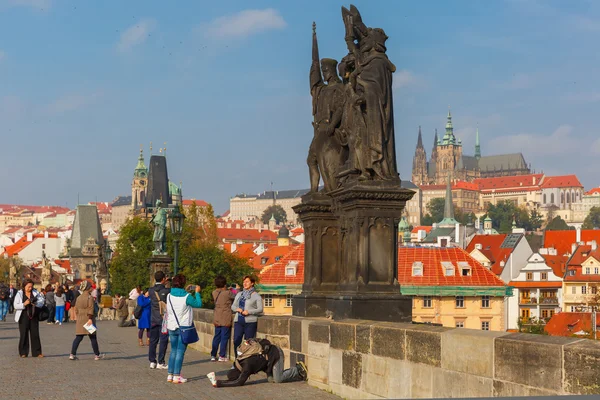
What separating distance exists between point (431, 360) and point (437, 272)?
212 feet

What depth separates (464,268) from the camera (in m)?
73.1

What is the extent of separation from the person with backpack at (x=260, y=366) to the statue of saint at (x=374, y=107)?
2.33 metres

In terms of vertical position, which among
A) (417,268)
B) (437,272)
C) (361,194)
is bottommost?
(361,194)

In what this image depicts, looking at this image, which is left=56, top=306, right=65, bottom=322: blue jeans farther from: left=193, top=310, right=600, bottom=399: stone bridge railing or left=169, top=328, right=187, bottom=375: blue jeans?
left=193, top=310, right=600, bottom=399: stone bridge railing

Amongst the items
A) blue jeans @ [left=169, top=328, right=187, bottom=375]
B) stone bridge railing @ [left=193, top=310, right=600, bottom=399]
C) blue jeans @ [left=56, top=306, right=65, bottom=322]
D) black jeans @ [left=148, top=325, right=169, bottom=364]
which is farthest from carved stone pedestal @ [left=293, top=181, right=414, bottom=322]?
blue jeans @ [left=56, top=306, right=65, bottom=322]

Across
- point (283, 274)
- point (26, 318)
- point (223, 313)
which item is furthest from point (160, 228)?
point (283, 274)

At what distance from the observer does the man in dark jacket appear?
14677mm

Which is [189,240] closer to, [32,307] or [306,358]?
[32,307]

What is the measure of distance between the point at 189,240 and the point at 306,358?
62896mm

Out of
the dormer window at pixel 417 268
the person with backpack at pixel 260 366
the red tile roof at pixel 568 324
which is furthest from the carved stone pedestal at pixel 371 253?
the dormer window at pixel 417 268

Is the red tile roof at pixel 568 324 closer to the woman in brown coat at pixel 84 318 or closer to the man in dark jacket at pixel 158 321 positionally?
the woman in brown coat at pixel 84 318

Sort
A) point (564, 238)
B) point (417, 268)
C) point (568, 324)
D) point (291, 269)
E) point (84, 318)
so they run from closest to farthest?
point (84, 318)
point (568, 324)
point (417, 268)
point (291, 269)
point (564, 238)

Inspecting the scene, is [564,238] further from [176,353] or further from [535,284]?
[176,353]

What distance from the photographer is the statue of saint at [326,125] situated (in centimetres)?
1244
